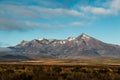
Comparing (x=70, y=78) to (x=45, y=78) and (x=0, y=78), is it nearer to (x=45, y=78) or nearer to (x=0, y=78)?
(x=45, y=78)

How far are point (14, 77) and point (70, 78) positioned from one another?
19.9 ft

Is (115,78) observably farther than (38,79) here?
Yes

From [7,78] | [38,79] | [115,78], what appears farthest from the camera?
[115,78]

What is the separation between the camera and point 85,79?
91.2 feet

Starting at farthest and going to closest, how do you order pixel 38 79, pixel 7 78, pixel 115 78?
pixel 115 78
pixel 7 78
pixel 38 79

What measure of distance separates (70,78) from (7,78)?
6.68 metres

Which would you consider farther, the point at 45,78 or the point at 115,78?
the point at 115,78

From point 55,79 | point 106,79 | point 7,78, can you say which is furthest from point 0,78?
point 106,79

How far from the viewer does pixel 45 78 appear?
27422 mm

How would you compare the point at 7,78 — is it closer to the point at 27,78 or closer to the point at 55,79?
the point at 27,78

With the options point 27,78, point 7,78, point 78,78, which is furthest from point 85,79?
point 7,78

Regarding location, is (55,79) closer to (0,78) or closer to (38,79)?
(38,79)

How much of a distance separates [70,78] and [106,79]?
3924 millimetres

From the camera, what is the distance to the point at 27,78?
2922cm
